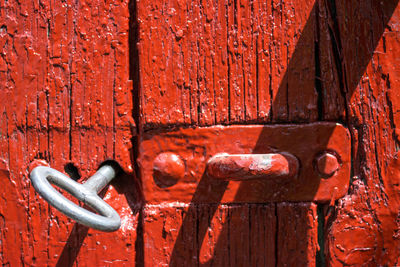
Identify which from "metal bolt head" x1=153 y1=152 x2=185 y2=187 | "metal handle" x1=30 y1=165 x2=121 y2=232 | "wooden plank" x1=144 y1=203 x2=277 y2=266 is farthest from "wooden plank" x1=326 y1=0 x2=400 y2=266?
"metal handle" x1=30 y1=165 x2=121 y2=232

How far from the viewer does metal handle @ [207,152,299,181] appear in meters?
0.53

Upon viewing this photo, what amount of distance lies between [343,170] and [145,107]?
0.37m

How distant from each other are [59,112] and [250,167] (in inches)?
13.5

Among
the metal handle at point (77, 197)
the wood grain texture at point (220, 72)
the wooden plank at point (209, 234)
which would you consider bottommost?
the wooden plank at point (209, 234)

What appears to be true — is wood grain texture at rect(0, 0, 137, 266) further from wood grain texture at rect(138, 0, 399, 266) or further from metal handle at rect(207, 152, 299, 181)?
metal handle at rect(207, 152, 299, 181)

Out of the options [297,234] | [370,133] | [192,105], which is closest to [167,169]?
[192,105]

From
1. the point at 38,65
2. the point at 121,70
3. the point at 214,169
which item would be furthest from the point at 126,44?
the point at 214,169

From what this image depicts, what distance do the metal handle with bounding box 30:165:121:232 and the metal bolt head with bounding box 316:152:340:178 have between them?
0.35 metres

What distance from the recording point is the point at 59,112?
1.94 ft

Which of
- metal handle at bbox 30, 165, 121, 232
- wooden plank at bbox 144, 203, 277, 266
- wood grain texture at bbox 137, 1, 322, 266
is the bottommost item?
wooden plank at bbox 144, 203, 277, 266

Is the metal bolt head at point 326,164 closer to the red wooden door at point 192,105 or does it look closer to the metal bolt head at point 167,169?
the red wooden door at point 192,105

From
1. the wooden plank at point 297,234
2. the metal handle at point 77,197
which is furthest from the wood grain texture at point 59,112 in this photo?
the wooden plank at point 297,234

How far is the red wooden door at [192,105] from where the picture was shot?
1.91 ft

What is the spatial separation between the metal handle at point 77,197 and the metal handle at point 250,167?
0.18 m
